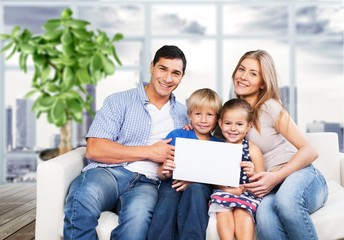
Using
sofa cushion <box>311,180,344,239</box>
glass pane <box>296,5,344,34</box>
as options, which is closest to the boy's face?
sofa cushion <box>311,180,344,239</box>

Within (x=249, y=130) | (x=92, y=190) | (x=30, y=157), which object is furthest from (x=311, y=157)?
(x=30, y=157)

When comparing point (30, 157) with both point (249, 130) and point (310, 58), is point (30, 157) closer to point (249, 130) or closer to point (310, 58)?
point (310, 58)

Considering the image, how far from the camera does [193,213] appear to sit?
2188 mm

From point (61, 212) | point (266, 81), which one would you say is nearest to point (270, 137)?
point (266, 81)

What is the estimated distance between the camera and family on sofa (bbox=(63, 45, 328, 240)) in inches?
85.8

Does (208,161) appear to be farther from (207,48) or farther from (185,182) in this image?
(207,48)

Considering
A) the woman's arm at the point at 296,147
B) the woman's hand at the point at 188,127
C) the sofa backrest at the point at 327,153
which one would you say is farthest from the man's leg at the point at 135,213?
the sofa backrest at the point at 327,153

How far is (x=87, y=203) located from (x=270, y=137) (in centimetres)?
89

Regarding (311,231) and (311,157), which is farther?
(311,157)

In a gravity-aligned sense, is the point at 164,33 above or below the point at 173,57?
above

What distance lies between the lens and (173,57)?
264 cm

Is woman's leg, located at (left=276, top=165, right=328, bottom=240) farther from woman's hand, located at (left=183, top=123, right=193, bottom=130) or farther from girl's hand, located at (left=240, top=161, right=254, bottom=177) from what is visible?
woman's hand, located at (left=183, top=123, right=193, bottom=130)

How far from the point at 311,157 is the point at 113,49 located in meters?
3.56

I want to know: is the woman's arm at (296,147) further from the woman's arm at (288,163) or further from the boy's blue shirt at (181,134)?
the boy's blue shirt at (181,134)
